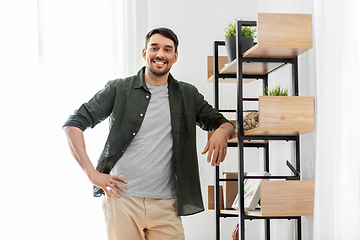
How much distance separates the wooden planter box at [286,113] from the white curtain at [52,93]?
61.3 inches

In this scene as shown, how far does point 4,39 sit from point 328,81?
7.60ft

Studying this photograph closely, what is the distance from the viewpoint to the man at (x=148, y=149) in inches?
71.2

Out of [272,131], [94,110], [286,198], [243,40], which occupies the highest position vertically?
[243,40]

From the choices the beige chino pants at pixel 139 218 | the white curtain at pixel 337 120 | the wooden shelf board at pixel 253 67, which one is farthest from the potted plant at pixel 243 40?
the beige chino pants at pixel 139 218

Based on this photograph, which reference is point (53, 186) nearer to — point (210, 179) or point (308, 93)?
point (210, 179)

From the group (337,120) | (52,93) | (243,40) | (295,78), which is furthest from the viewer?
(52,93)

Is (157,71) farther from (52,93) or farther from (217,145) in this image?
(52,93)

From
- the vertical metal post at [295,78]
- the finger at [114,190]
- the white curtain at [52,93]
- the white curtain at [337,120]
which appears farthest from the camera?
the white curtain at [52,93]

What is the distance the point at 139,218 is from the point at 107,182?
219mm

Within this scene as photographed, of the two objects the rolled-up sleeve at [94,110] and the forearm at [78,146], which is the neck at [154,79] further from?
the forearm at [78,146]

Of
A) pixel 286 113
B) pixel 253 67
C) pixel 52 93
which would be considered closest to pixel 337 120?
pixel 286 113

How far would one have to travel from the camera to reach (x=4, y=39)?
295 centimetres

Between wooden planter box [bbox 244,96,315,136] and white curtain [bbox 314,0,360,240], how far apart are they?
0.08 meters

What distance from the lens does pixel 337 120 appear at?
1706 millimetres
